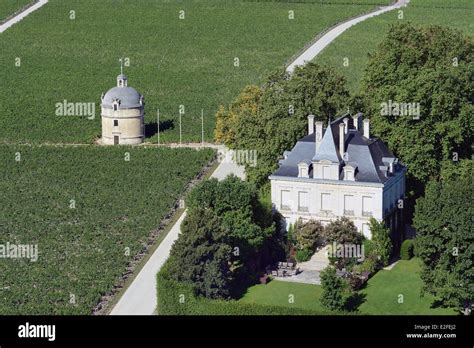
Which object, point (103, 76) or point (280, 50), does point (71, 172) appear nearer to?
point (103, 76)

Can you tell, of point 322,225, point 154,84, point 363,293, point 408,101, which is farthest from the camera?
point 154,84

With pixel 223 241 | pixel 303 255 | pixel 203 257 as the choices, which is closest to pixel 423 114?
pixel 303 255

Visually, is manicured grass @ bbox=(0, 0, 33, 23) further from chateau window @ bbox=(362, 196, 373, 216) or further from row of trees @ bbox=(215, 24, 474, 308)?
chateau window @ bbox=(362, 196, 373, 216)

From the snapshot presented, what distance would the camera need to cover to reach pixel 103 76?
399ft

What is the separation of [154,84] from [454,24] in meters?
39.1

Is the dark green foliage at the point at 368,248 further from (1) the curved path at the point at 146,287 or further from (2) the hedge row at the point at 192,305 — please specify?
(1) the curved path at the point at 146,287

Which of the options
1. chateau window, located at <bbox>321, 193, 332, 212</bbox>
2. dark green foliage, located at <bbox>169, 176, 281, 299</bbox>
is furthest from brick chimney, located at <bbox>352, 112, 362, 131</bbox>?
dark green foliage, located at <bbox>169, 176, 281, 299</bbox>

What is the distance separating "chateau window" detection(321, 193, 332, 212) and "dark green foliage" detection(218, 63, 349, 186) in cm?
588

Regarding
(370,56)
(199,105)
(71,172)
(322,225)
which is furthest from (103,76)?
(322,225)

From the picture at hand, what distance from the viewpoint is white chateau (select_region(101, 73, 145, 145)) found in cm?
9300

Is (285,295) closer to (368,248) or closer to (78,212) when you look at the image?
(368,248)

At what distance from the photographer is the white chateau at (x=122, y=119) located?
305 feet

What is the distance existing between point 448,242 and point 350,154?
1022cm

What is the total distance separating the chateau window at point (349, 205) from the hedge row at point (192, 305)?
1039cm
